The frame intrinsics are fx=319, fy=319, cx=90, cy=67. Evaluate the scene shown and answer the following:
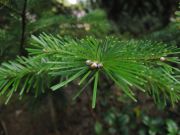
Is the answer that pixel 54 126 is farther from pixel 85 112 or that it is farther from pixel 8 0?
pixel 8 0

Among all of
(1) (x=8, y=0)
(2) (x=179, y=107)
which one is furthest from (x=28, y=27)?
(2) (x=179, y=107)

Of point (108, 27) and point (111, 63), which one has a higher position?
point (108, 27)

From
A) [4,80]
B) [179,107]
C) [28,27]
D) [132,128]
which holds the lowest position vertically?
[132,128]

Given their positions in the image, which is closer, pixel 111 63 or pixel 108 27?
pixel 111 63

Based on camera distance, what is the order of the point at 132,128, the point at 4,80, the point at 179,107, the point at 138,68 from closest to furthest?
1. the point at 138,68
2. the point at 4,80
3. the point at 179,107
4. the point at 132,128

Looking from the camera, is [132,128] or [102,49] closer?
[102,49]

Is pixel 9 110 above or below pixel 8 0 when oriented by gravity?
below

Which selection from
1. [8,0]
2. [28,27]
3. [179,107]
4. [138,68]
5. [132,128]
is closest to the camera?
[138,68]

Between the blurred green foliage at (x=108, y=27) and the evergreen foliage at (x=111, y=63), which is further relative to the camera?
the blurred green foliage at (x=108, y=27)

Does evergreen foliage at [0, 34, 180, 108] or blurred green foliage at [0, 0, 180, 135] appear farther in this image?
blurred green foliage at [0, 0, 180, 135]
